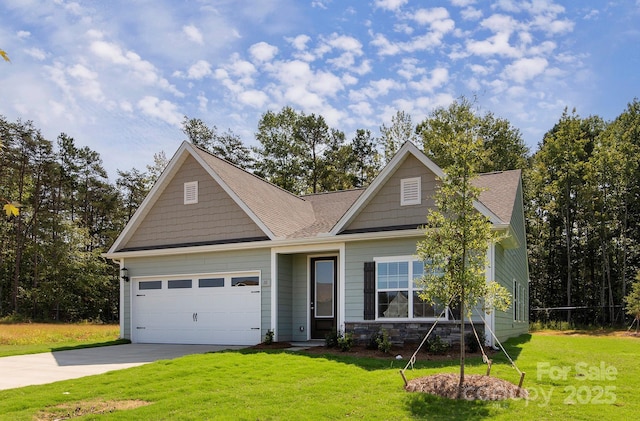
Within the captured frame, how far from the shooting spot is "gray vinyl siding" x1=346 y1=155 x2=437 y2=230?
12.9m

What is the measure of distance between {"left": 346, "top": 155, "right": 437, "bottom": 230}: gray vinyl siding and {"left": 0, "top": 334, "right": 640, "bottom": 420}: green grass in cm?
379

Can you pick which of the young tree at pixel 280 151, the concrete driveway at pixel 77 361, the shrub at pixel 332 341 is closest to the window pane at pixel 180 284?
the concrete driveway at pixel 77 361

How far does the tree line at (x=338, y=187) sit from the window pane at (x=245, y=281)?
14.2 m

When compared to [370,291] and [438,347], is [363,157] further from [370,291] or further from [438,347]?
[438,347]

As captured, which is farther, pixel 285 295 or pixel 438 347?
pixel 285 295

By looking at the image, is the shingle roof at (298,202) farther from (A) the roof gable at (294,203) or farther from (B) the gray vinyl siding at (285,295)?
(B) the gray vinyl siding at (285,295)

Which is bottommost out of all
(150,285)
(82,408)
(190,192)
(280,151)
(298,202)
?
(82,408)

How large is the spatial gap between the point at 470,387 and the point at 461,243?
2.01 metres

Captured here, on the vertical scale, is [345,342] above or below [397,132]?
below

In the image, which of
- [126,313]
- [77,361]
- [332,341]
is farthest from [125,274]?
[332,341]

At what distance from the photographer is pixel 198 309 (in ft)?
50.4

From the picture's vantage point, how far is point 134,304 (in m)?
16.4

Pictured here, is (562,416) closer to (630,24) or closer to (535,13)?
(535,13)

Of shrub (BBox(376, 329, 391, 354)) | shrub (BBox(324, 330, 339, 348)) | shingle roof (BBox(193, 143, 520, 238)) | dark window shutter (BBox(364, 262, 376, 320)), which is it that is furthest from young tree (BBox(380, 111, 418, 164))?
shrub (BBox(376, 329, 391, 354))
